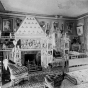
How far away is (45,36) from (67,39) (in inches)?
46.3

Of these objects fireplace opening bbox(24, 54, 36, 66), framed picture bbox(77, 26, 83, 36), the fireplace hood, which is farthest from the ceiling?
fireplace opening bbox(24, 54, 36, 66)

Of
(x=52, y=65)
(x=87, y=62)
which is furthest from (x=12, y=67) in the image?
(x=87, y=62)

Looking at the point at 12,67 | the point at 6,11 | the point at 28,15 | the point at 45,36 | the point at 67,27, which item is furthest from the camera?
the point at 67,27

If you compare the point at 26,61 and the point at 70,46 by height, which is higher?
the point at 70,46

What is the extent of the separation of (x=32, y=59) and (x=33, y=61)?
5.9 inches

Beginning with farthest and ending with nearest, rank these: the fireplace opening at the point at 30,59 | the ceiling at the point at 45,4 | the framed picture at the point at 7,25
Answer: the fireplace opening at the point at 30,59 → the framed picture at the point at 7,25 → the ceiling at the point at 45,4

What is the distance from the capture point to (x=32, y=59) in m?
5.33

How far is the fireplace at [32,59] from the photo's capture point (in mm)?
5013

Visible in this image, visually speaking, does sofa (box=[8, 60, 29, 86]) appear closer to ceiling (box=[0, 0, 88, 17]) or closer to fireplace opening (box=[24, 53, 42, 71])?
fireplace opening (box=[24, 53, 42, 71])

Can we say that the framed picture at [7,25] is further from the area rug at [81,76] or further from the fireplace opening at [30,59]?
the area rug at [81,76]

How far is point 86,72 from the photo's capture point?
2613mm

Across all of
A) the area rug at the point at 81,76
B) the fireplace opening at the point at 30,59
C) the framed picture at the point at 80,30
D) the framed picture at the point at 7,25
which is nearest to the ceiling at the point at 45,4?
the framed picture at the point at 7,25

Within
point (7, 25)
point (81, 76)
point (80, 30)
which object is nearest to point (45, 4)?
point (7, 25)

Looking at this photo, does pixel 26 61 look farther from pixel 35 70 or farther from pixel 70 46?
pixel 70 46
